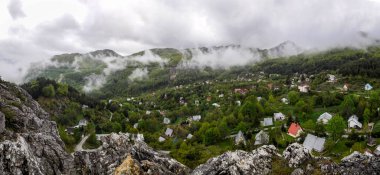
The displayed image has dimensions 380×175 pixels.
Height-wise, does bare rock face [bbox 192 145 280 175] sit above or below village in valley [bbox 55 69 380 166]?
above

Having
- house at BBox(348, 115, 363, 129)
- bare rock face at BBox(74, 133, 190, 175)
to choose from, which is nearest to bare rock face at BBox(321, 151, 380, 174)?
bare rock face at BBox(74, 133, 190, 175)

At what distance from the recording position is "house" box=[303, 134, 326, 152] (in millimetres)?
73856

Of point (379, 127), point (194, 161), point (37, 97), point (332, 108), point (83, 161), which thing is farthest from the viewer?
point (37, 97)

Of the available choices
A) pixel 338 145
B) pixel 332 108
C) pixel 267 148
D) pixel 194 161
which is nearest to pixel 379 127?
pixel 338 145

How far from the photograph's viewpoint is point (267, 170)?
2828 cm

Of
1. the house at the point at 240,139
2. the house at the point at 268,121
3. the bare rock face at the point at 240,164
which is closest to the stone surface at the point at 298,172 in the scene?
the bare rock face at the point at 240,164

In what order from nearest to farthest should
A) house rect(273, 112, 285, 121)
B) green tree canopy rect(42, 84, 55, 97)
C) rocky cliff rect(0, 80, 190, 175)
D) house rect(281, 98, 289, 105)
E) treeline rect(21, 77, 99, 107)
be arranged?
rocky cliff rect(0, 80, 190, 175)
house rect(273, 112, 285, 121)
house rect(281, 98, 289, 105)
treeline rect(21, 77, 99, 107)
green tree canopy rect(42, 84, 55, 97)

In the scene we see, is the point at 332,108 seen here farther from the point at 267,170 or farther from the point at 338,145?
the point at 267,170

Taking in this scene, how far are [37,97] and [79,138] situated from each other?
5099 centimetres

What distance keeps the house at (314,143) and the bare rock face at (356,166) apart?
49.0m

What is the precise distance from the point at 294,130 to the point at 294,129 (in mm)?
361

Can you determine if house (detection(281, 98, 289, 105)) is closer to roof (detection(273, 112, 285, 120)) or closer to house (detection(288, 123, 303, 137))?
roof (detection(273, 112, 285, 120))

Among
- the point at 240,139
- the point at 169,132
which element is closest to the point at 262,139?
the point at 240,139

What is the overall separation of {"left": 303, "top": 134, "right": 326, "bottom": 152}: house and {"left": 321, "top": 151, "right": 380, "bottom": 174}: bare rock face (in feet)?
161
